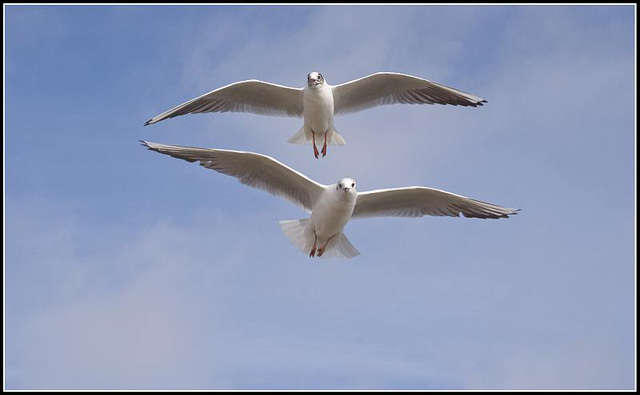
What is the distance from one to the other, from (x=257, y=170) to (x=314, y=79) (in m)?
1.46

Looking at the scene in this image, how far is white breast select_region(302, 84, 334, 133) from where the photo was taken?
38.5ft

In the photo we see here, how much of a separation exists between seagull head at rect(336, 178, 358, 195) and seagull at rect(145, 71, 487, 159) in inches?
59.5

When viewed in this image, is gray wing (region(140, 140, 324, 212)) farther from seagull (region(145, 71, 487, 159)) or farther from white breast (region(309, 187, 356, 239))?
seagull (region(145, 71, 487, 159))

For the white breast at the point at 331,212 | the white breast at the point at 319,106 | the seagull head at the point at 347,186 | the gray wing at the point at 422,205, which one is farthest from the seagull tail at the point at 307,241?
the white breast at the point at 319,106

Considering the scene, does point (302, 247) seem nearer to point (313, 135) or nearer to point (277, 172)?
point (277, 172)

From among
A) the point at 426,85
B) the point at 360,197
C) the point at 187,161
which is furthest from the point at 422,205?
the point at 187,161

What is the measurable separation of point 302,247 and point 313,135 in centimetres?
160

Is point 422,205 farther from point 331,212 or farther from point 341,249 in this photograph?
point 331,212

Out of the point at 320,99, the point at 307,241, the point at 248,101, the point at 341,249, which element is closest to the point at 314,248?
the point at 307,241

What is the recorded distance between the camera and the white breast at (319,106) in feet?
38.5

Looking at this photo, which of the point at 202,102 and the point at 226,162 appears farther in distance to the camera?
the point at 202,102

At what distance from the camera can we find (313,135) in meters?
12.1

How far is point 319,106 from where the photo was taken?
38.5 ft

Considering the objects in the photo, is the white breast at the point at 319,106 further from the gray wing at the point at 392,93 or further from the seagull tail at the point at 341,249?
the seagull tail at the point at 341,249
